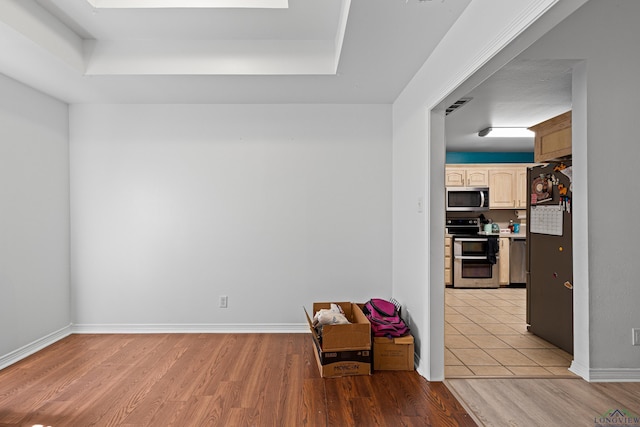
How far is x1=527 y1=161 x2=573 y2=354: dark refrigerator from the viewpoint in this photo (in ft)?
11.3

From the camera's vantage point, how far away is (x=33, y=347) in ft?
11.5

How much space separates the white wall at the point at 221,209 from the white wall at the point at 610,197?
1777mm

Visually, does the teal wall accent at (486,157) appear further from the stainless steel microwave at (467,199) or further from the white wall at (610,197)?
the white wall at (610,197)

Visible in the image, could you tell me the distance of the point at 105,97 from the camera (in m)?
3.82

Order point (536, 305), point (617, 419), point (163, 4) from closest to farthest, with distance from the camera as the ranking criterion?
point (617, 419)
point (163, 4)
point (536, 305)

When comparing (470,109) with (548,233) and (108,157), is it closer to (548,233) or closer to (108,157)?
(548,233)

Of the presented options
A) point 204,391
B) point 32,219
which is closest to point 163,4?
point 32,219

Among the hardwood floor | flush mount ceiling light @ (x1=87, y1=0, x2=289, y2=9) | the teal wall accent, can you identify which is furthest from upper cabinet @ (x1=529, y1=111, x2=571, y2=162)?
the teal wall accent

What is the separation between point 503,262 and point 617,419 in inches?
178

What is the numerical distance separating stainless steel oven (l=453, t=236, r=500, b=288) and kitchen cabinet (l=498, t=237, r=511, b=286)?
0.46 ft

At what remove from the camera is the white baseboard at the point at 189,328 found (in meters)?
4.03

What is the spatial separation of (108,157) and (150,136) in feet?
1.66

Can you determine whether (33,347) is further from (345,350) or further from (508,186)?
(508,186)

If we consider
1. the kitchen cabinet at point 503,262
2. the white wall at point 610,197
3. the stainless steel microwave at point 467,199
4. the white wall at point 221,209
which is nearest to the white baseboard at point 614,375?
the white wall at point 610,197
